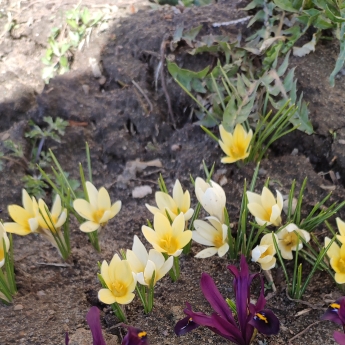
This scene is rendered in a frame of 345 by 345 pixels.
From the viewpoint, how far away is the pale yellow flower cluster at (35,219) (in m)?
1.38

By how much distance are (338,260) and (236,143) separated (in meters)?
0.54

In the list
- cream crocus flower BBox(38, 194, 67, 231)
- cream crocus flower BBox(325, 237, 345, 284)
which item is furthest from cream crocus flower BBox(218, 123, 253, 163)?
cream crocus flower BBox(38, 194, 67, 231)

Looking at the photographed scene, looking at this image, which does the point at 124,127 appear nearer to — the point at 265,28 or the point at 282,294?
the point at 265,28

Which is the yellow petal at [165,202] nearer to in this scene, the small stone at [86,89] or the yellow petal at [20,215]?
the yellow petal at [20,215]

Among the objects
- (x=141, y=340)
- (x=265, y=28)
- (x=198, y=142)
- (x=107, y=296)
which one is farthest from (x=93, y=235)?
(x=265, y=28)

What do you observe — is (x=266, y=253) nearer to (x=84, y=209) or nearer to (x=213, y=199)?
(x=213, y=199)

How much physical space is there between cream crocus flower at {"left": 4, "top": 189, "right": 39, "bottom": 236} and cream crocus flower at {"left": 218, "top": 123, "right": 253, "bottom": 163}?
0.66 meters

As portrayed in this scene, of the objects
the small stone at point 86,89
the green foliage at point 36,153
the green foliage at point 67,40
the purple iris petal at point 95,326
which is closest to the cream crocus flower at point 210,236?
the purple iris petal at point 95,326

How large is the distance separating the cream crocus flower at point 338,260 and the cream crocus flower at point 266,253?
16 centimetres

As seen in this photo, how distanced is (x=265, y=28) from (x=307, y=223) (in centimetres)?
101

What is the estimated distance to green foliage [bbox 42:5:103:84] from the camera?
236cm

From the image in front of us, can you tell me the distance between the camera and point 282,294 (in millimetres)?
1404

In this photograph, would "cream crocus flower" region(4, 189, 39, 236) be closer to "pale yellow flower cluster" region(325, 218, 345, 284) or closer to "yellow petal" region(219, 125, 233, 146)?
"yellow petal" region(219, 125, 233, 146)

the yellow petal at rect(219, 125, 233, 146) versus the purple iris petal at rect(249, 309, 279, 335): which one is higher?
the yellow petal at rect(219, 125, 233, 146)
